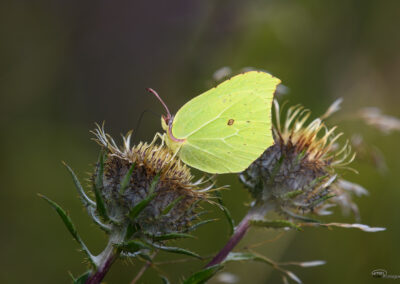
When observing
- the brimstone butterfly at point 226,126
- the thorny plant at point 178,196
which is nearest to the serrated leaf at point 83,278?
the thorny plant at point 178,196

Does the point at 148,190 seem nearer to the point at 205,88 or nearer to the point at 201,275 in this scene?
the point at 201,275

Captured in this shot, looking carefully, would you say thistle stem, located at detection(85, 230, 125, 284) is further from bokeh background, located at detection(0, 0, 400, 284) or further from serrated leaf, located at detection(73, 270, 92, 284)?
bokeh background, located at detection(0, 0, 400, 284)

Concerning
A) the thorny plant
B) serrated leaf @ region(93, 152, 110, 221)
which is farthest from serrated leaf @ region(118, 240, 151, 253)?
serrated leaf @ region(93, 152, 110, 221)

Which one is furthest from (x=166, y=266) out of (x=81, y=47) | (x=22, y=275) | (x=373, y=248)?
(x=81, y=47)

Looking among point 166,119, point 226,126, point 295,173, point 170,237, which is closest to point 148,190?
point 170,237

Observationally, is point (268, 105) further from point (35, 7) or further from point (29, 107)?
point (35, 7)

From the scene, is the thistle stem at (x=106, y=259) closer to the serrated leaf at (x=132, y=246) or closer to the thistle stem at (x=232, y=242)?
the serrated leaf at (x=132, y=246)
